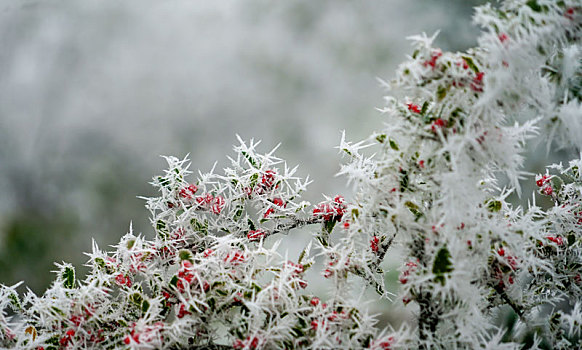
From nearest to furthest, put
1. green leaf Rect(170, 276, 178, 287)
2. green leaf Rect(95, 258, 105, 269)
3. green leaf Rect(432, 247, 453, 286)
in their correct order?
green leaf Rect(432, 247, 453, 286), green leaf Rect(170, 276, 178, 287), green leaf Rect(95, 258, 105, 269)

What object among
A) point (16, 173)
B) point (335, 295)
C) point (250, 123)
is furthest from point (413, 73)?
point (16, 173)

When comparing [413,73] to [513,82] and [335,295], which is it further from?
[335,295]

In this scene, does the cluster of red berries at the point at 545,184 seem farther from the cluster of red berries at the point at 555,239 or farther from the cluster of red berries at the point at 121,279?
the cluster of red berries at the point at 121,279

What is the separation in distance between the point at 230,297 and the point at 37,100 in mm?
1971

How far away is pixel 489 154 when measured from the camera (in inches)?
20.0

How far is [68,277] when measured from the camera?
0.70 m

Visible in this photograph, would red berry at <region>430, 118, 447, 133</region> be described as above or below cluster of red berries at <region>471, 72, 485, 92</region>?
below

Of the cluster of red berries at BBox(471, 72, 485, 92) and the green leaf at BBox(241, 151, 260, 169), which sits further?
the green leaf at BBox(241, 151, 260, 169)

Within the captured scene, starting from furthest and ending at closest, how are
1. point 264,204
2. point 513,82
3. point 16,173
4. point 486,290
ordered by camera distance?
point 16,173
point 264,204
point 486,290
point 513,82

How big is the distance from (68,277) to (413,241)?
0.51 metres

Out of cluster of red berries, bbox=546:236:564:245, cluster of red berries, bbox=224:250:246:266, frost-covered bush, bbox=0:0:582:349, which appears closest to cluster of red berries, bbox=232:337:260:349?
frost-covered bush, bbox=0:0:582:349

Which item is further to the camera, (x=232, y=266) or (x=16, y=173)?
(x=16, y=173)

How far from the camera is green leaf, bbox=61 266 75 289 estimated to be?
695mm

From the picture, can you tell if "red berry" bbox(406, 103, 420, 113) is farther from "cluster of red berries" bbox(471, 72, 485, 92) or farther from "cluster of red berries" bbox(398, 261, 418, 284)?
"cluster of red berries" bbox(398, 261, 418, 284)
